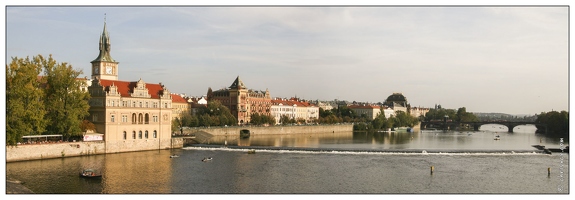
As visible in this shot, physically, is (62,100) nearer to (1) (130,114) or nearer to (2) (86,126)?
(2) (86,126)

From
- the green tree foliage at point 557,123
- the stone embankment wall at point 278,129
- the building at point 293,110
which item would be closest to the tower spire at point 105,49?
the stone embankment wall at point 278,129

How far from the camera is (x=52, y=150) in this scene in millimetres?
46594

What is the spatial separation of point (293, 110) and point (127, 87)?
294 ft

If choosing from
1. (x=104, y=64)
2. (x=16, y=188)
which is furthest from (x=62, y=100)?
(x=104, y=64)

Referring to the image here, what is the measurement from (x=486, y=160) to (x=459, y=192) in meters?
16.9

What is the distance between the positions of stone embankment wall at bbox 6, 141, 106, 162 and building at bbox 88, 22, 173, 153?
150cm

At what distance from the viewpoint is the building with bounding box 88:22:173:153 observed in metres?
52.7

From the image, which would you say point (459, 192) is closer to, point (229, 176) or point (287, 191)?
point (287, 191)

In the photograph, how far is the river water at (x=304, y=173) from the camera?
1355 inches

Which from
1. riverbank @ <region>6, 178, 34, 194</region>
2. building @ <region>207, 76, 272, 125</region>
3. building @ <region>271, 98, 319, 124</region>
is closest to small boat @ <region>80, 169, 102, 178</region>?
riverbank @ <region>6, 178, 34, 194</region>

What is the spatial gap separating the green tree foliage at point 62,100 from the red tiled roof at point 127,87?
359 centimetres

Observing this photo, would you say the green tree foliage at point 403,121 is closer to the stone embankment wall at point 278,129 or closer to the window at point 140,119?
the stone embankment wall at point 278,129

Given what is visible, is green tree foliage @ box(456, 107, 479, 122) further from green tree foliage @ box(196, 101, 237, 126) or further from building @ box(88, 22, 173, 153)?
building @ box(88, 22, 173, 153)

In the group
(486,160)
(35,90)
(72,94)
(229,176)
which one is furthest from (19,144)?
(486,160)
